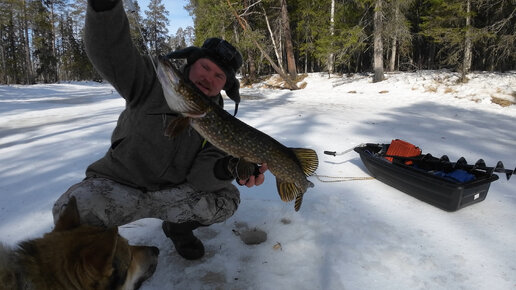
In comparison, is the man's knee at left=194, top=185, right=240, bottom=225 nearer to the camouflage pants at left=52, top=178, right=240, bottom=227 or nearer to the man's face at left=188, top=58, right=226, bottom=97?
the camouflage pants at left=52, top=178, right=240, bottom=227

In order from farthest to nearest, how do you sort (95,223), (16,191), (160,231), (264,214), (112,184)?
(16,191) < (264,214) < (160,231) < (112,184) < (95,223)

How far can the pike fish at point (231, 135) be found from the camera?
1.78 meters

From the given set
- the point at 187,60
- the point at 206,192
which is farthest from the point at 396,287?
the point at 187,60

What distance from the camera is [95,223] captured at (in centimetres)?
205

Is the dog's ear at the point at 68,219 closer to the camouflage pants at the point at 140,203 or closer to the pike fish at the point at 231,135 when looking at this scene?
the camouflage pants at the point at 140,203

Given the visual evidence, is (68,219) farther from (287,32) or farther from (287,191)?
(287,32)

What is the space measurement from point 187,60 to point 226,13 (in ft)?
60.0

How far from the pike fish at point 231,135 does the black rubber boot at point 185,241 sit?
2.86 feet

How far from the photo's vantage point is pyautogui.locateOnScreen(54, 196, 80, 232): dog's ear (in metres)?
1.48

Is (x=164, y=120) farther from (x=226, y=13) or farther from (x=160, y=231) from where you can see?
(x=226, y=13)

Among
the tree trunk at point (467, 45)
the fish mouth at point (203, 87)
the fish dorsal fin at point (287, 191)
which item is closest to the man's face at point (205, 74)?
the fish mouth at point (203, 87)

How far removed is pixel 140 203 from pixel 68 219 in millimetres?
794

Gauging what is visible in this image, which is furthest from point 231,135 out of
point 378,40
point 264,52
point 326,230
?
point 378,40

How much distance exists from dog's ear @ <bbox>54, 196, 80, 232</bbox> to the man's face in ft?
4.25
